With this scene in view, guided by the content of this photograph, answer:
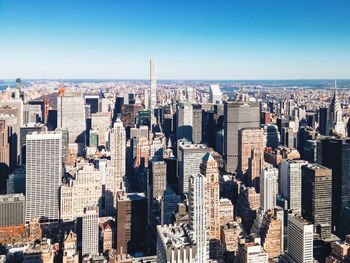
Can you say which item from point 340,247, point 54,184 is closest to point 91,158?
point 54,184

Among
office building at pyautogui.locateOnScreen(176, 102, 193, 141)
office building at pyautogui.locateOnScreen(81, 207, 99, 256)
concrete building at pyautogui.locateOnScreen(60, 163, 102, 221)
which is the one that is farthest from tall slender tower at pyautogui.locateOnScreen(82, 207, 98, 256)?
office building at pyautogui.locateOnScreen(176, 102, 193, 141)

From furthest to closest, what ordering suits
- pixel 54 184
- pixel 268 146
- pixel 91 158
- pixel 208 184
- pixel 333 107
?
1. pixel 268 146
2. pixel 91 158
3. pixel 333 107
4. pixel 54 184
5. pixel 208 184

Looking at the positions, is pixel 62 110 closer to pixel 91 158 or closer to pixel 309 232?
pixel 91 158

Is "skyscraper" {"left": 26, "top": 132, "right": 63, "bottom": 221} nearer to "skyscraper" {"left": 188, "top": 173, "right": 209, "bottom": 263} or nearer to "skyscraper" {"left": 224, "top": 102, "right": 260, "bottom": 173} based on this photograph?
"skyscraper" {"left": 188, "top": 173, "right": 209, "bottom": 263}

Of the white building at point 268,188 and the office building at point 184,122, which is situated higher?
the office building at point 184,122

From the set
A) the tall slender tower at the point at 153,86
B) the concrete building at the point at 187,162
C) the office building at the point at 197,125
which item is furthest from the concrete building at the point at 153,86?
the concrete building at the point at 187,162

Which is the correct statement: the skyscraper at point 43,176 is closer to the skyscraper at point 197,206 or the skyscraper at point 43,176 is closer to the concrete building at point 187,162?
the concrete building at point 187,162

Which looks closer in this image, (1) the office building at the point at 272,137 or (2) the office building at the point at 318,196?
(2) the office building at the point at 318,196
